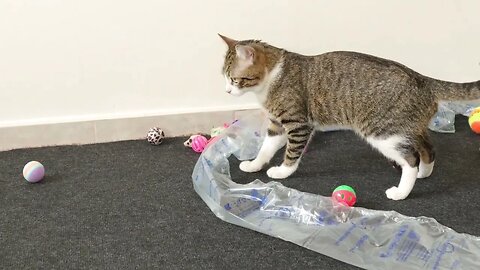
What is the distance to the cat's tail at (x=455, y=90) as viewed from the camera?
71.7 inches

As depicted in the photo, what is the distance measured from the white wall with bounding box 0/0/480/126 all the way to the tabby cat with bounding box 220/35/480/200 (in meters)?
0.38

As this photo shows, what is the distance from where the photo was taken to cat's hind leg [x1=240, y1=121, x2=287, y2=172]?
6.85 ft

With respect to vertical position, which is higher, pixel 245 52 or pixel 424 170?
pixel 245 52

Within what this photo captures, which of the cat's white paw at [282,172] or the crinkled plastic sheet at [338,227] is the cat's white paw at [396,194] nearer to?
the crinkled plastic sheet at [338,227]

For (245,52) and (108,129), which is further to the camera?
(108,129)

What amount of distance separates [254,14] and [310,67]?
1.64 feet

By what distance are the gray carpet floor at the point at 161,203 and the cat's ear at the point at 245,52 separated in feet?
1.53

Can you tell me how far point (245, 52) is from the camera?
1912mm

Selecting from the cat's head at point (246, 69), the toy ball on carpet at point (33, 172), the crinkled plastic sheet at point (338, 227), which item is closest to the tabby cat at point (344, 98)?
the cat's head at point (246, 69)

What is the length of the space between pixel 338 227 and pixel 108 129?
124 centimetres

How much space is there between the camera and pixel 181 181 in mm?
2041

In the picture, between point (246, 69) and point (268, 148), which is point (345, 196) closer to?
point (268, 148)

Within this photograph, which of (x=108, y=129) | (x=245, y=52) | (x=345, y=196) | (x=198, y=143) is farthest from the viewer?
(x=108, y=129)

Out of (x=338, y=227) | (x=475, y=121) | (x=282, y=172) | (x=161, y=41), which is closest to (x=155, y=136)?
(x=161, y=41)
